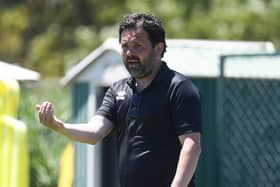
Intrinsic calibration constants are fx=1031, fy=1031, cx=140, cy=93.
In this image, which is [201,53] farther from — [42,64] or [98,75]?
[42,64]

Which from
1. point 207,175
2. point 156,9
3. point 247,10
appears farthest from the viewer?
point 156,9

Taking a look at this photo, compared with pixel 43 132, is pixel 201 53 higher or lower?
higher

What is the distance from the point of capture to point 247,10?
16906 mm

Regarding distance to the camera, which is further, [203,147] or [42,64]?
[42,64]

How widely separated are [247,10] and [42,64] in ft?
21.8

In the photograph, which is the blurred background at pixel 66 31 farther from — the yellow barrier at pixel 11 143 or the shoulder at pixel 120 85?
the shoulder at pixel 120 85

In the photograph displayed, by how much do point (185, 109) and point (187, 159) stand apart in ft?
0.85

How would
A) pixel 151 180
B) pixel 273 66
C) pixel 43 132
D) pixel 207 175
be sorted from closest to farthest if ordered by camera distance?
pixel 151 180 → pixel 273 66 → pixel 207 175 → pixel 43 132

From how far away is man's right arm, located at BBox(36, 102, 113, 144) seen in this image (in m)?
5.18

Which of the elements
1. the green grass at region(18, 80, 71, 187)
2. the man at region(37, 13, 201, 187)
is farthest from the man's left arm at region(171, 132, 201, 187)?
the green grass at region(18, 80, 71, 187)

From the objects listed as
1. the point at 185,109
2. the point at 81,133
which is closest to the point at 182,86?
the point at 185,109

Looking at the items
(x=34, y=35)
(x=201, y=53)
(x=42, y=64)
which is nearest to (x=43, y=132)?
(x=201, y=53)

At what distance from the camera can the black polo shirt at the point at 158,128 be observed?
5207mm

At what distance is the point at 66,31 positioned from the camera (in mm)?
22922
